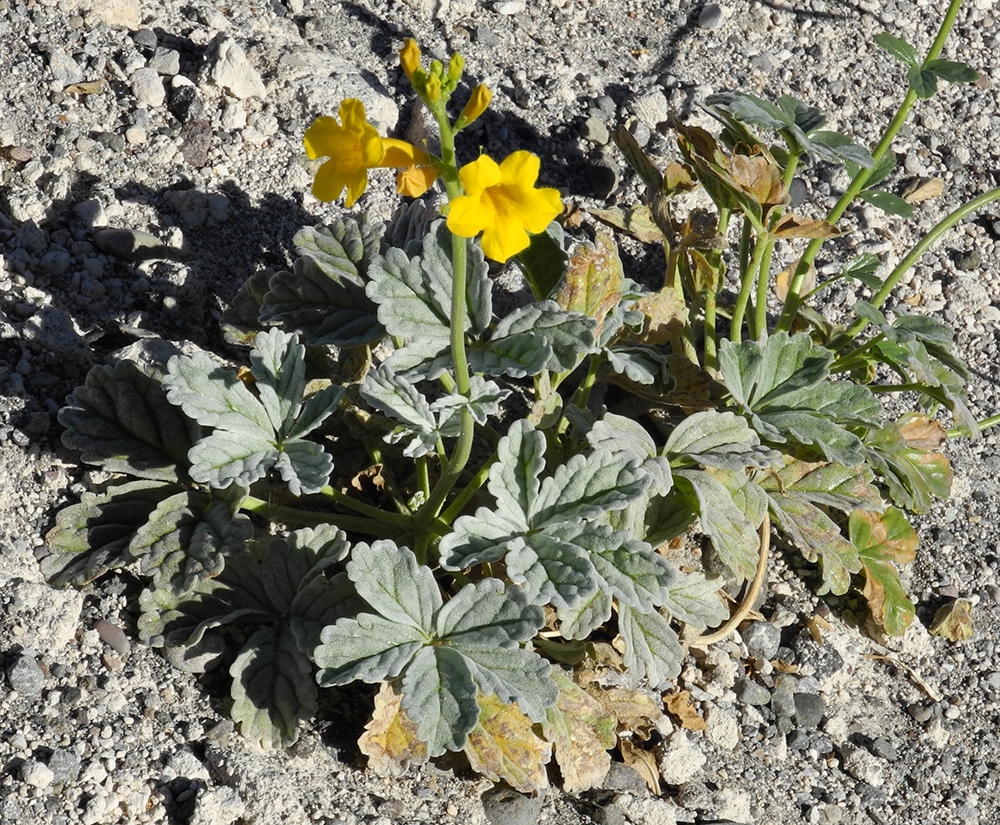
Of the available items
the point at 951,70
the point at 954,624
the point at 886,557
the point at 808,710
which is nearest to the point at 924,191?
the point at 951,70

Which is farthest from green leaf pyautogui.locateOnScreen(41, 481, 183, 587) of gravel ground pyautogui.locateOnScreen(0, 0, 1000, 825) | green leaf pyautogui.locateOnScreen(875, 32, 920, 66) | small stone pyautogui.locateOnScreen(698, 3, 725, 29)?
small stone pyautogui.locateOnScreen(698, 3, 725, 29)

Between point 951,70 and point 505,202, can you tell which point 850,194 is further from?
point 505,202

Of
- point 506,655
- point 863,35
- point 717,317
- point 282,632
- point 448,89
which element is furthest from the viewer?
point 863,35

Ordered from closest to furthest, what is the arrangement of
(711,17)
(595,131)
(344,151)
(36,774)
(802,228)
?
(344,151), (36,774), (802,228), (595,131), (711,17)

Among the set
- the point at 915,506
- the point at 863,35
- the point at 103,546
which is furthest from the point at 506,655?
the point at 863,35

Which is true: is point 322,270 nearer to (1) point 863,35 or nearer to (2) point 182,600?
(2) point 182,600

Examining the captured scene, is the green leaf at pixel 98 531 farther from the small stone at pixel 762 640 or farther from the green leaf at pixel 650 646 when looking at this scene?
the small stone at pixel 762 640

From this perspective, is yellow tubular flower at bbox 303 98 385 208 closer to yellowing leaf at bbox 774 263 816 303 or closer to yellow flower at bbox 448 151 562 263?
yellow flower at bbox 448 151 562 263

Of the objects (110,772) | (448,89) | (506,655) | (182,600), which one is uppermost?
(448,89)
